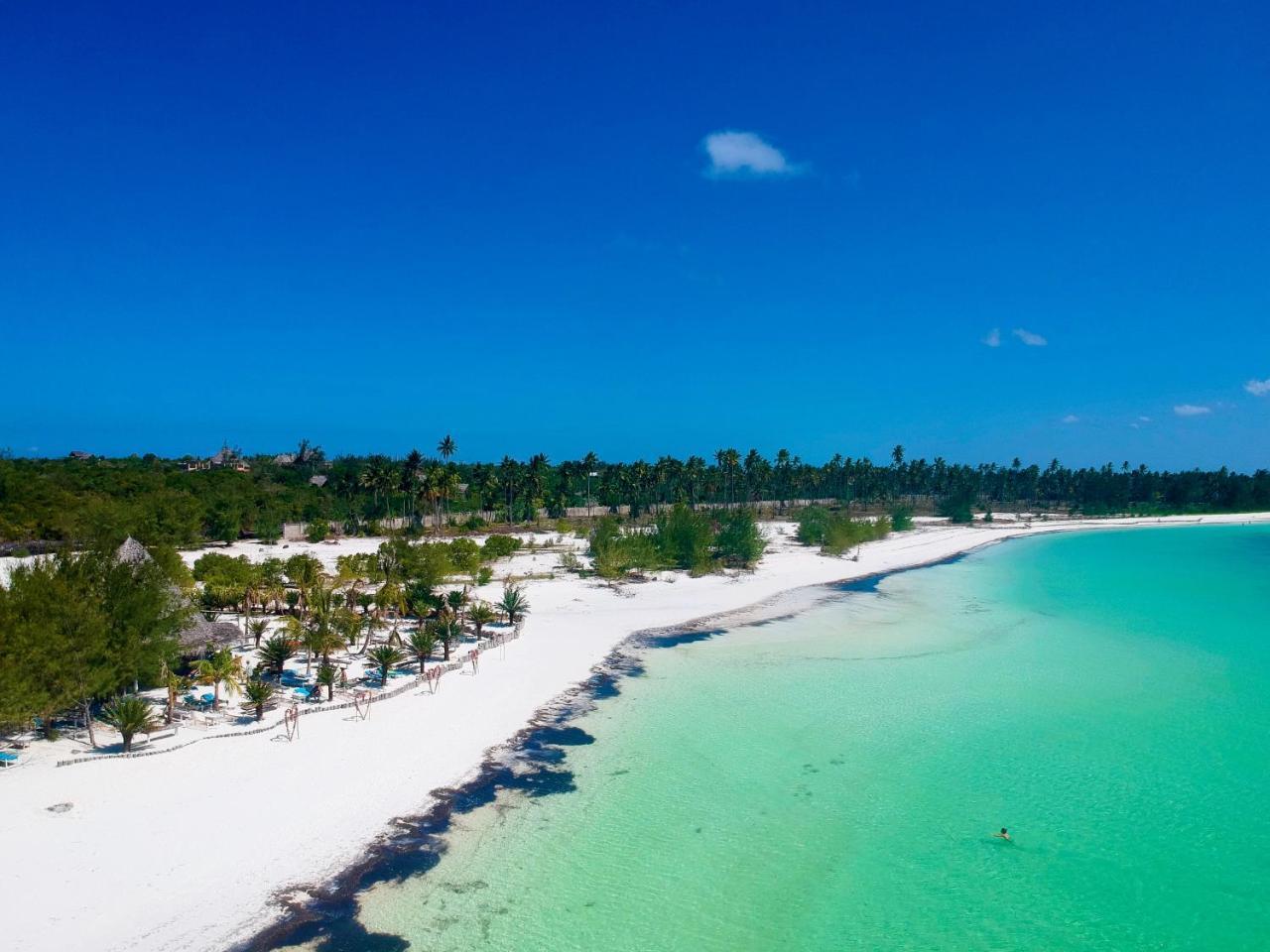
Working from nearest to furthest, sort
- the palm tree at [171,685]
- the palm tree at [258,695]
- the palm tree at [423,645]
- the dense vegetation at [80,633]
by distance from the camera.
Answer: the dense vegetation at [80,633] → the palm tree at [171,685] → the palm tree at [258,695] → the palm tree at [423,645]

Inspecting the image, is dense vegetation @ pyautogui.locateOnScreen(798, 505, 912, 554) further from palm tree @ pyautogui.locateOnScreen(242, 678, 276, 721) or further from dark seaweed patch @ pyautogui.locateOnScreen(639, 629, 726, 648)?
palm tree @ pyautogui.locateOnScreen(242, 678, 276, 721)

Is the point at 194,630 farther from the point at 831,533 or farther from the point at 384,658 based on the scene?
the point at 831,533

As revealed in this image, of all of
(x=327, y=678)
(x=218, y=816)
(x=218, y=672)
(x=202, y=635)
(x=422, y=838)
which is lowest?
(x=422, y=838)

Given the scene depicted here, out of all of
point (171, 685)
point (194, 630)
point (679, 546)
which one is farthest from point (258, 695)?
point (679, 546)

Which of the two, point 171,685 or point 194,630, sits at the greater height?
point 194,630

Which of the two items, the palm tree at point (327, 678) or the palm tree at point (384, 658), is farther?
the palm tree at point (384, 658)

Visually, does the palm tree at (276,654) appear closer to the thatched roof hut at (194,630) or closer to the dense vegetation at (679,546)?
the thatched roof hut at (194,630)

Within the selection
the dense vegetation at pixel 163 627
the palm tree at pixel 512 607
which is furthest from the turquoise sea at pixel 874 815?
the dense vegetation at pixel 163 627
